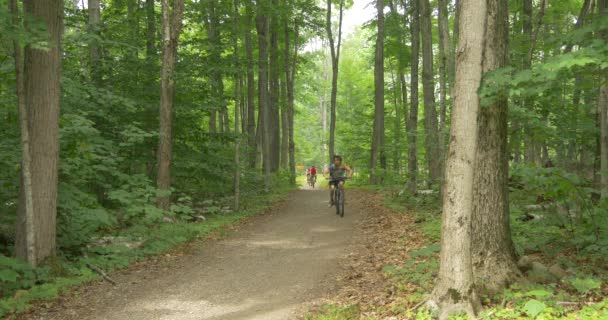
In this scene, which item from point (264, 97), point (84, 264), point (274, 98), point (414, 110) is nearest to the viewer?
point (84, 264)

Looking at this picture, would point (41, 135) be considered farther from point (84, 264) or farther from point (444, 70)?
point (444, 70)

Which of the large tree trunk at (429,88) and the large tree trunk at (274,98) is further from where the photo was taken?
the large tree trunk at (274,98)

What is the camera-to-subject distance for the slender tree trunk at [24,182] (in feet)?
21.9

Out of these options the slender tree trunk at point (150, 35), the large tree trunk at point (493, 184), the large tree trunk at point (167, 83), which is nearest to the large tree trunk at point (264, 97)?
the slender tree trunk at point (150, 35)

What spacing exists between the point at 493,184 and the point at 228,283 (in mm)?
4081

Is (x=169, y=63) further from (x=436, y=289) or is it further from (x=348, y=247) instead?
(x=436, y=289)

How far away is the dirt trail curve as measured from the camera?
219 inches

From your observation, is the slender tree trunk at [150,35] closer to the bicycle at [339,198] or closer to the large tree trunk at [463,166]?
the bicycle at [339,198]

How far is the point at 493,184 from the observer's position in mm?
5230

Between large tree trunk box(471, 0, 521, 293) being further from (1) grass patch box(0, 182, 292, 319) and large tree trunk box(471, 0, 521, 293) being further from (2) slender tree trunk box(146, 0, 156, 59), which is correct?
(2) slender tree trunk box(146, 0, 156, 59)

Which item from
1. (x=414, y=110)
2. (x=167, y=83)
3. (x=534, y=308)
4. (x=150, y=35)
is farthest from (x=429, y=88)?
(x=534, y=308)

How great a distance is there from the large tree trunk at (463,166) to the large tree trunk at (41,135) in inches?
235

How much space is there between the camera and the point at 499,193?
527cm

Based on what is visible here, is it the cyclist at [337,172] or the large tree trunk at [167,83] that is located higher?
the large tree trunk at [167,83]
